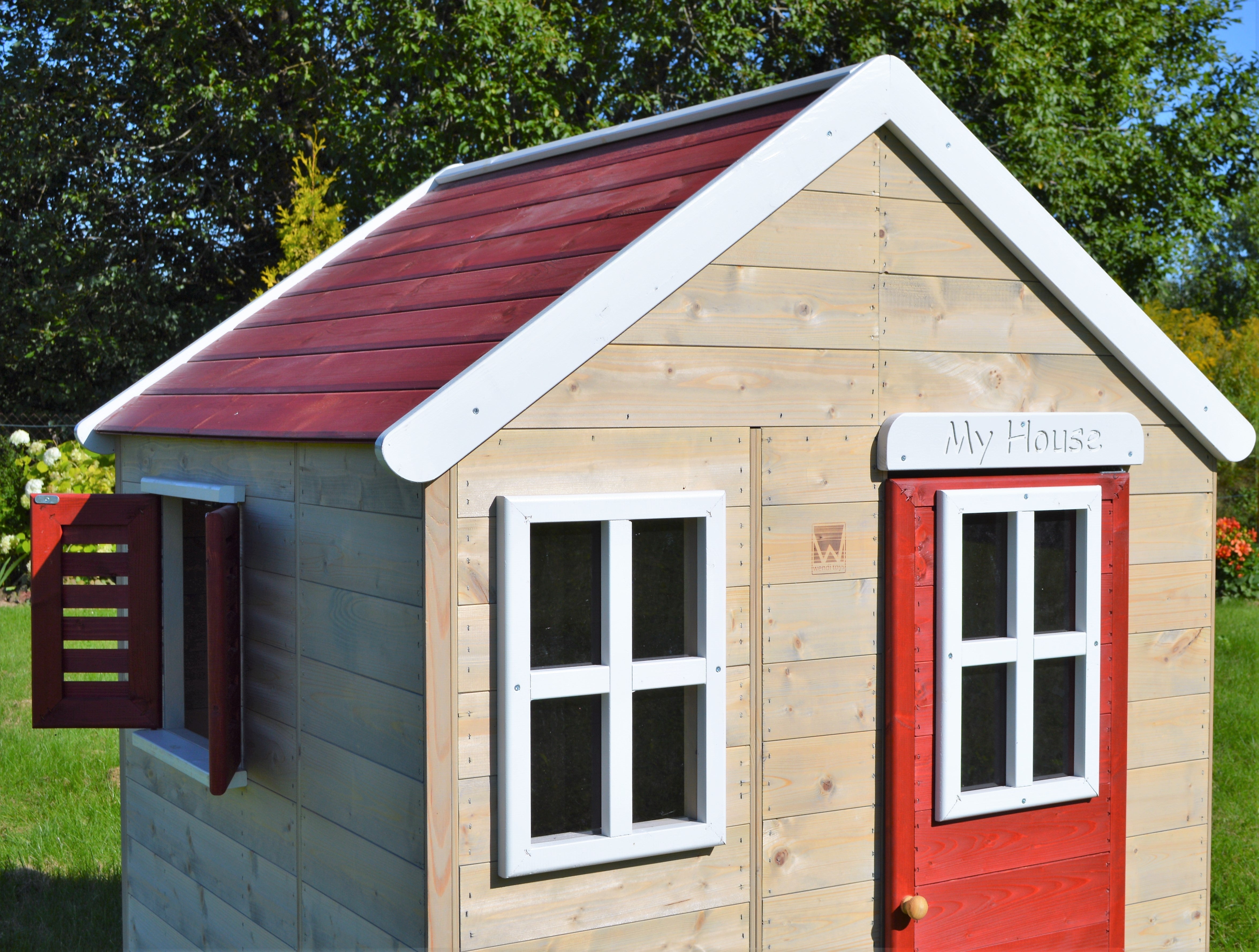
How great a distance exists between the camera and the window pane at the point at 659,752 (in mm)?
3512

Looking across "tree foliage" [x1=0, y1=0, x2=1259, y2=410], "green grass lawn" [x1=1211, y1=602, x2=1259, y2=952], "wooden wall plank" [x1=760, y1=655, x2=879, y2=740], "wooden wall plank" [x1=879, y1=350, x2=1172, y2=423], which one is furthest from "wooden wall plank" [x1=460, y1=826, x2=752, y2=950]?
"tree foliage" [x1=0, y1=0, x2=1259, y2=410]

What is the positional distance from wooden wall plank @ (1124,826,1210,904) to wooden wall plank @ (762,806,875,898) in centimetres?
114

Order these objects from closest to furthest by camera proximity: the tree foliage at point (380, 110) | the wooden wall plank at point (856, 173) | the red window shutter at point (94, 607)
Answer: the wooden wall plank at point (856, 173) → the red window shutter at point (94, 607) → the tree foliage at point (380, 110)

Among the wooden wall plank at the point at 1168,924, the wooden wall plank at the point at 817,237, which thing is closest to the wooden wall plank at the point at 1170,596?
the wooden wall plank at the point at 1168,924

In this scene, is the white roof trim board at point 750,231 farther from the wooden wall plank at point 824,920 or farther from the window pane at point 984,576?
the wooden wall plank at point 824,920

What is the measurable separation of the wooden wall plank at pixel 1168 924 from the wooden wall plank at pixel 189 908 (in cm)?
294

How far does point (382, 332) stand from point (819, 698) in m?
1.89

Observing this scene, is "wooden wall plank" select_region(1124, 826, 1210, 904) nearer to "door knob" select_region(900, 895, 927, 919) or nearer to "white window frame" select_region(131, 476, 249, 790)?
"door knob" select_region(900, 895, 927, 919)

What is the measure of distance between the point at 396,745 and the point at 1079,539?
2348mm

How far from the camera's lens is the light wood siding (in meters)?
3.24

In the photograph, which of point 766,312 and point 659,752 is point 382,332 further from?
point 659,752

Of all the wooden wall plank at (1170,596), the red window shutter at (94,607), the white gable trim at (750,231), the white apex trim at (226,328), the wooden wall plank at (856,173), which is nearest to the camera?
the white gable trim at (750,231)

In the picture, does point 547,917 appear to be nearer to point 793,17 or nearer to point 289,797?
point 289,797

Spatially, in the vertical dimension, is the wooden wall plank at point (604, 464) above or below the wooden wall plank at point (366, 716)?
above
